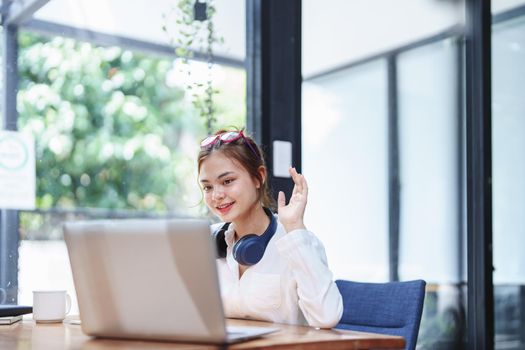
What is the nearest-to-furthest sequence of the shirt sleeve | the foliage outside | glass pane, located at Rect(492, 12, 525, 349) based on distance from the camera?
the shirt sleeve
the foliage outside
glass pane, located at Rect(492, 12, 525, 349)

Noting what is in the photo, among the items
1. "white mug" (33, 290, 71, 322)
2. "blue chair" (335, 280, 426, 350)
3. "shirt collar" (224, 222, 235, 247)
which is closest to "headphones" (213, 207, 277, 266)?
"shirt collar" (224, 222, 235, 247)

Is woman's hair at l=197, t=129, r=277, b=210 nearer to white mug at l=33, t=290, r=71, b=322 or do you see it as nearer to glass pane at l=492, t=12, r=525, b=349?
white mug at l=33, t=290, r=71, b=322

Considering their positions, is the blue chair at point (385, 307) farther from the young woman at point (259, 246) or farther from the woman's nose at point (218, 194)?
the woman's nose at point (218, 194)

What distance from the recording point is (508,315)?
12.7 ft

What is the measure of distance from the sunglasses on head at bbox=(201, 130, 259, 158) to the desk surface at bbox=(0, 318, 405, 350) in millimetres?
593

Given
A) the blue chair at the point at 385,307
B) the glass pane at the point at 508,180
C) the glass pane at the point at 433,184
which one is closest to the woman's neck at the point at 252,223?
the blue chair at the point at 385,307

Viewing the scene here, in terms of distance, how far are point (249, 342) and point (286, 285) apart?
2.00ft

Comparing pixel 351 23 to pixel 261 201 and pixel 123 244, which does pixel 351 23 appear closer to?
pixel 261 201

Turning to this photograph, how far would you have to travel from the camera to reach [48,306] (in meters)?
1.86

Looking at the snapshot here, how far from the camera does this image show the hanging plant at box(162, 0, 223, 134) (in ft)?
9.77

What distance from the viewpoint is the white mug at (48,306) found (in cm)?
186

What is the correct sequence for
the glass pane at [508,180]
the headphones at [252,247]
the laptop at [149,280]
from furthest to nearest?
the glass pane at [508,180] < the headphones at [252,247] < the laptop at [149,280]

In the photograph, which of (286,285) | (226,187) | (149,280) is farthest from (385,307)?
(149,280)

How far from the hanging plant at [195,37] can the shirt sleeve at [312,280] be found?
1.36 m
